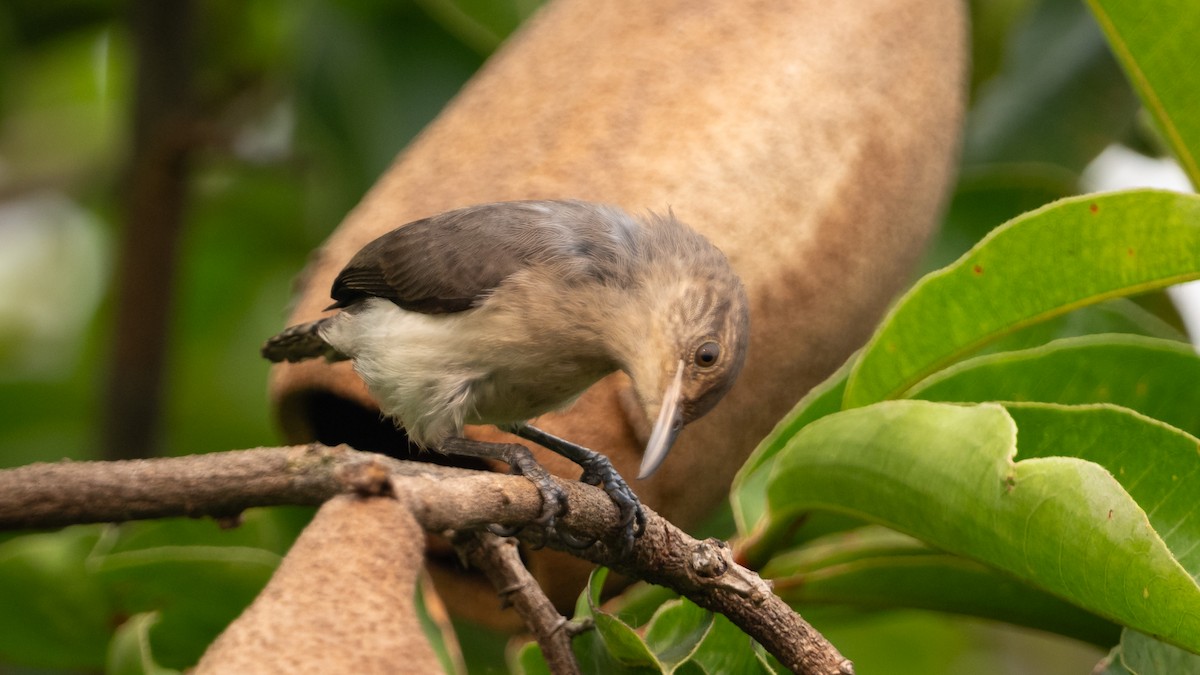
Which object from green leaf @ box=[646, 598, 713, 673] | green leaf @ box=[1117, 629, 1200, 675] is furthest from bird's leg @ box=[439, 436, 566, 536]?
green leaf @ box=[1117, 629, 1200, 675]

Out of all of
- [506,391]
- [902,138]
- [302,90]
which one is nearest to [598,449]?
[506,391]

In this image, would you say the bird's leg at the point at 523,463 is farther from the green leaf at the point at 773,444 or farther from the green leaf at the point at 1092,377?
the green leaf at the point at 1092,377

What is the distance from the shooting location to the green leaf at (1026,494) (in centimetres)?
158

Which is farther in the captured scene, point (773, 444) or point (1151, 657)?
point (773, 444)

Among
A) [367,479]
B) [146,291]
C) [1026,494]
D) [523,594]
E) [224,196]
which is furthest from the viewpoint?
[224,196]

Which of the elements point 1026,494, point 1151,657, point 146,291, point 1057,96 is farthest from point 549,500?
point 1057,96

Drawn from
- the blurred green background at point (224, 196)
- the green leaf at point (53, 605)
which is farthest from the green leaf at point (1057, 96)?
the green leaf at point (53, 605)

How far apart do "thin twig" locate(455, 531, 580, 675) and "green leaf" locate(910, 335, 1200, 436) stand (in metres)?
0.69

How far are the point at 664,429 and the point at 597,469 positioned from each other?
5.2 inches

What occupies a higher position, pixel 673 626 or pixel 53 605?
pixel 673 626

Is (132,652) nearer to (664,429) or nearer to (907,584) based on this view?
(664,429)

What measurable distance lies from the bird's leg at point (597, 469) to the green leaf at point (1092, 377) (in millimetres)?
490

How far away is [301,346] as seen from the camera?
242cm

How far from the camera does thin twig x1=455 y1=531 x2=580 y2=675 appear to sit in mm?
1700
